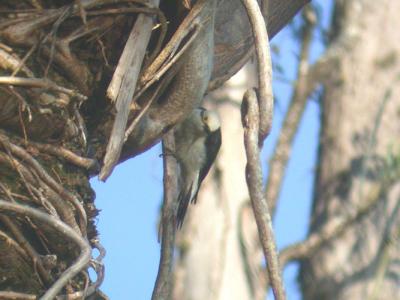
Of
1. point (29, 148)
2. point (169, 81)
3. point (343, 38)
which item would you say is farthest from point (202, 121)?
point (343, 38)

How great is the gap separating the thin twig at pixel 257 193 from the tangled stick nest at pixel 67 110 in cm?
20

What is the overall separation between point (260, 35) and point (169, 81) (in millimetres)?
225

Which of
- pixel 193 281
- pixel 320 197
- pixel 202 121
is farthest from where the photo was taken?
pixel 320 197

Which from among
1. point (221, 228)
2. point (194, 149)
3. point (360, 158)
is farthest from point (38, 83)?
point (360, 158)

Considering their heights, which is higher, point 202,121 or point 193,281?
point 193,281

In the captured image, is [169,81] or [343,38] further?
[343,38]

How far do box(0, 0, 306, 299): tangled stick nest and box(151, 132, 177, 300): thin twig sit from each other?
18cm

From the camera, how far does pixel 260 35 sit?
2.14m

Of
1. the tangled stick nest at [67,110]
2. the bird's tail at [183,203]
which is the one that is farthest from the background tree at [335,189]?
the tangled stick nest at [67,110]

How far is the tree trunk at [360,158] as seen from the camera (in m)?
7.31

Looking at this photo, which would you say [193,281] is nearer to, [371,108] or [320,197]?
[320,197]

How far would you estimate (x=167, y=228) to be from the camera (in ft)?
7.87

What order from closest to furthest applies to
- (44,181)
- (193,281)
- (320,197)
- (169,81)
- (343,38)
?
(44,181)
(169,81)
(193,281)
(320,197)
(343,38)

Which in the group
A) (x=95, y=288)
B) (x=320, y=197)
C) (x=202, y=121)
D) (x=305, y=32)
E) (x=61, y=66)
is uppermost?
(x=305, y=32)
